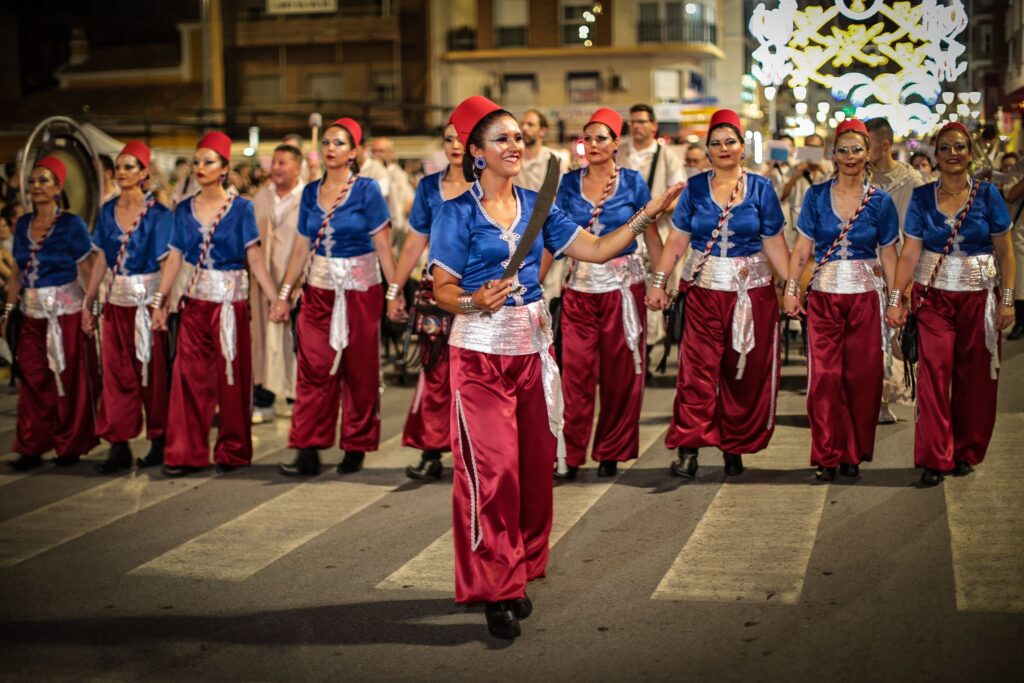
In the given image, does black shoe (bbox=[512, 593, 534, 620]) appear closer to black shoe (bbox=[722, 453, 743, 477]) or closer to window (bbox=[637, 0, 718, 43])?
black shoe (bbox=[722, 453, 743, 477])

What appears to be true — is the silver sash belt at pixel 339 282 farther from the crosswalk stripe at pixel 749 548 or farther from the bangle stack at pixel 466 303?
the bangle stack at pixel 466 303

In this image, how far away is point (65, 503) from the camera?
817 centimetres

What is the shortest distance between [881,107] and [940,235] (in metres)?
3.45

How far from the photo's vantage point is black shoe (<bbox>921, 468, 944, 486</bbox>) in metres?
7.76

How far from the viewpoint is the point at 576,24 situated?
44.4 m

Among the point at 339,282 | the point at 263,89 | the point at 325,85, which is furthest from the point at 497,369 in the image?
the point at 263,89

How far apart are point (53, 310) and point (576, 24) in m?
37.0

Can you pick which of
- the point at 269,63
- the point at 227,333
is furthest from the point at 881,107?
the point at 269,63

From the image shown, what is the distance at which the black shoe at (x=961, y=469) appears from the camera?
26.2ft

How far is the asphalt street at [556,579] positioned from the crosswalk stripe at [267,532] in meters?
0.02

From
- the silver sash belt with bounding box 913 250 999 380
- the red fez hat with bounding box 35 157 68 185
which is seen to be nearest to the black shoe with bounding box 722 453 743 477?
the silver sash belt with bounding box 913 250 999 380

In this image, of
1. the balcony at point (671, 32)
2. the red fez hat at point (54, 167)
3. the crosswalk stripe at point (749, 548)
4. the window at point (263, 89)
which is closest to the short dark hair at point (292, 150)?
the red fez hat at point (54, 167)

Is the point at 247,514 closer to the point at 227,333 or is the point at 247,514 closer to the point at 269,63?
the point at 227,333

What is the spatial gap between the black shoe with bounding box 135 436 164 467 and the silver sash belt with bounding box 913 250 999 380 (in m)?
5.18
